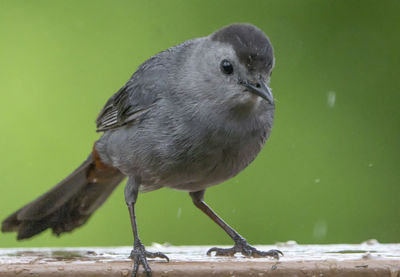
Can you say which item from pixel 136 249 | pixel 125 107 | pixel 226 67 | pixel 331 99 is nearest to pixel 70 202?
pixel 125 107

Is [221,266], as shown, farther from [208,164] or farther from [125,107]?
[125,107]

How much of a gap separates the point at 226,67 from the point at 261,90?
0.92ft

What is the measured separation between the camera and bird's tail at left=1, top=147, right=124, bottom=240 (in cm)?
569

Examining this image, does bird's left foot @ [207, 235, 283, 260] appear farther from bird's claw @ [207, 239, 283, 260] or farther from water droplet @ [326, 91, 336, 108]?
water droplet @ [326, 91, 336, 108]

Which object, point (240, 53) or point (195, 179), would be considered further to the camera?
point (195, 179)

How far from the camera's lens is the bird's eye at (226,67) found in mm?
4602

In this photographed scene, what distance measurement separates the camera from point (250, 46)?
4535 mm

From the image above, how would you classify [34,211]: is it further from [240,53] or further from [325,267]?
[325,267]

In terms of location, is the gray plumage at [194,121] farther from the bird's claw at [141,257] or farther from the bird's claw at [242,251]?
the bird's claw at [141,257]

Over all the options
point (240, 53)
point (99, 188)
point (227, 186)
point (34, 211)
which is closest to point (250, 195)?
point (227, 186)

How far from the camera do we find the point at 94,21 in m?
7.46

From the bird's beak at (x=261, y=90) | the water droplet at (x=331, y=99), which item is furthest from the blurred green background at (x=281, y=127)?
the bird's beak at (x=261, y=90)

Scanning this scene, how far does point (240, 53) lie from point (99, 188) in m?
1.84

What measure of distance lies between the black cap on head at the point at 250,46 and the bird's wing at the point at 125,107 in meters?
0.71
